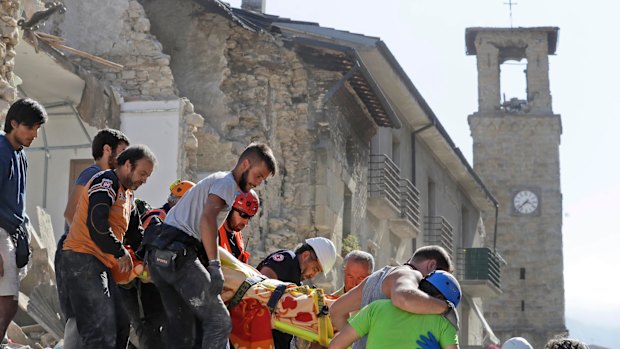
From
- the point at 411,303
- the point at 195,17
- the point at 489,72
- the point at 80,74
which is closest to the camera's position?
the point at 411,303

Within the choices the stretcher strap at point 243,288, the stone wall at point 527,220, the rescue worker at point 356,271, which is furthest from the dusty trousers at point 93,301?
the stone wall at point 527,220

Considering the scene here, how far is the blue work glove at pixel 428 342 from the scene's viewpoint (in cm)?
695

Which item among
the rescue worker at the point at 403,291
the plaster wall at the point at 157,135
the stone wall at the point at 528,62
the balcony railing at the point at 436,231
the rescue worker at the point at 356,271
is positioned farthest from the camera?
the stone wall at the point at 528,62

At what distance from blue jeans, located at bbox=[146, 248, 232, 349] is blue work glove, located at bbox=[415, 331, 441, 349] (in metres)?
1.35

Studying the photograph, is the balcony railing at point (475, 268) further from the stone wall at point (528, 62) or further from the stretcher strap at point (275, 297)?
the stretcher strap at point (275, 297)

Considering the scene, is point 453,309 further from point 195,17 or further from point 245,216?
point 195,17

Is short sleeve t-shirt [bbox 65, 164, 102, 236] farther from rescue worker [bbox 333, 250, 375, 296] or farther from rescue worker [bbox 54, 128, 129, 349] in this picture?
rescue worker [bbox 333, 250, 375, 296]

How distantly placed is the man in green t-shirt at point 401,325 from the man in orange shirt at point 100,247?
5.07ft

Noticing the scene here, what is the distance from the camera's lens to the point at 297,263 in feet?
29.8

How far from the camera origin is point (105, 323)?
25.3 feet

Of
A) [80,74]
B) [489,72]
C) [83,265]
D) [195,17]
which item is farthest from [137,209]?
[489,72]

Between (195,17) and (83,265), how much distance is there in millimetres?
12018

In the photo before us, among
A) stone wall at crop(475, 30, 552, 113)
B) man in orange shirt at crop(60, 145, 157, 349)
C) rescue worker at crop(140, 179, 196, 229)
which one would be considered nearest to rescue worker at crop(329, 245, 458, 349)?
man in orange shirt at crop(60, 145, 157, 349)

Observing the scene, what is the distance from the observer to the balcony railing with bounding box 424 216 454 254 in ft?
99.0
